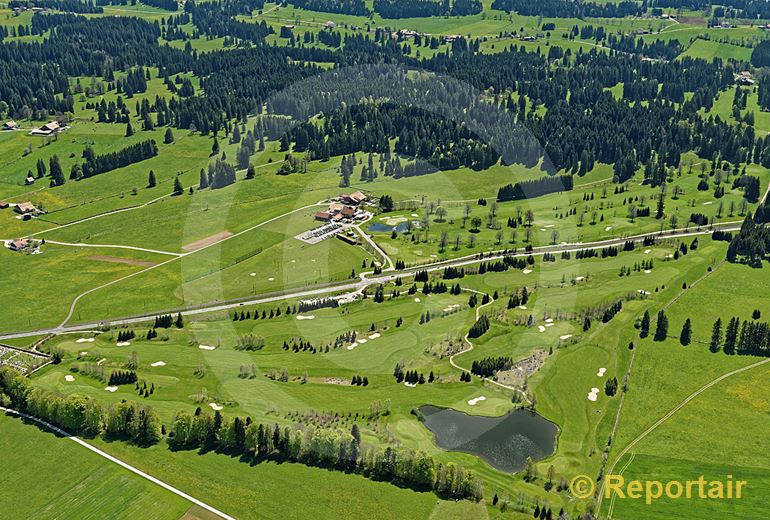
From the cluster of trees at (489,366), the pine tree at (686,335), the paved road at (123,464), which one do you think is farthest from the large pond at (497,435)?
the pine tree at (686,335)

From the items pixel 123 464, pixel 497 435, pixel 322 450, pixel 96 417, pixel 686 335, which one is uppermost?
pixel 686 335

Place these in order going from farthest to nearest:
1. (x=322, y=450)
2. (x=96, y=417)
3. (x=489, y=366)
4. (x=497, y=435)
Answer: (x=489, y=366) < (x=96, y=417) < (x=497, y=435) < (x=322, y=450)

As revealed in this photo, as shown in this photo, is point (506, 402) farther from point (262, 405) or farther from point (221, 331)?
point (221, 331)

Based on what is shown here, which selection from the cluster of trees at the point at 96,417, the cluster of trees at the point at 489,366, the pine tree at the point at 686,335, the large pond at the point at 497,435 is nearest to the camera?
the large pond at the point at 497,435

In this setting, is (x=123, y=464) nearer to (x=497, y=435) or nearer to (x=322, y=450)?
(x=322, y=450)

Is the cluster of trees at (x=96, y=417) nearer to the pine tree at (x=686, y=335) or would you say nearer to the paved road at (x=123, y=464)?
the paved road at (x=123, y=464)

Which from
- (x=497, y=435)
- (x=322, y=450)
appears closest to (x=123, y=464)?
(x=322, y=450)
